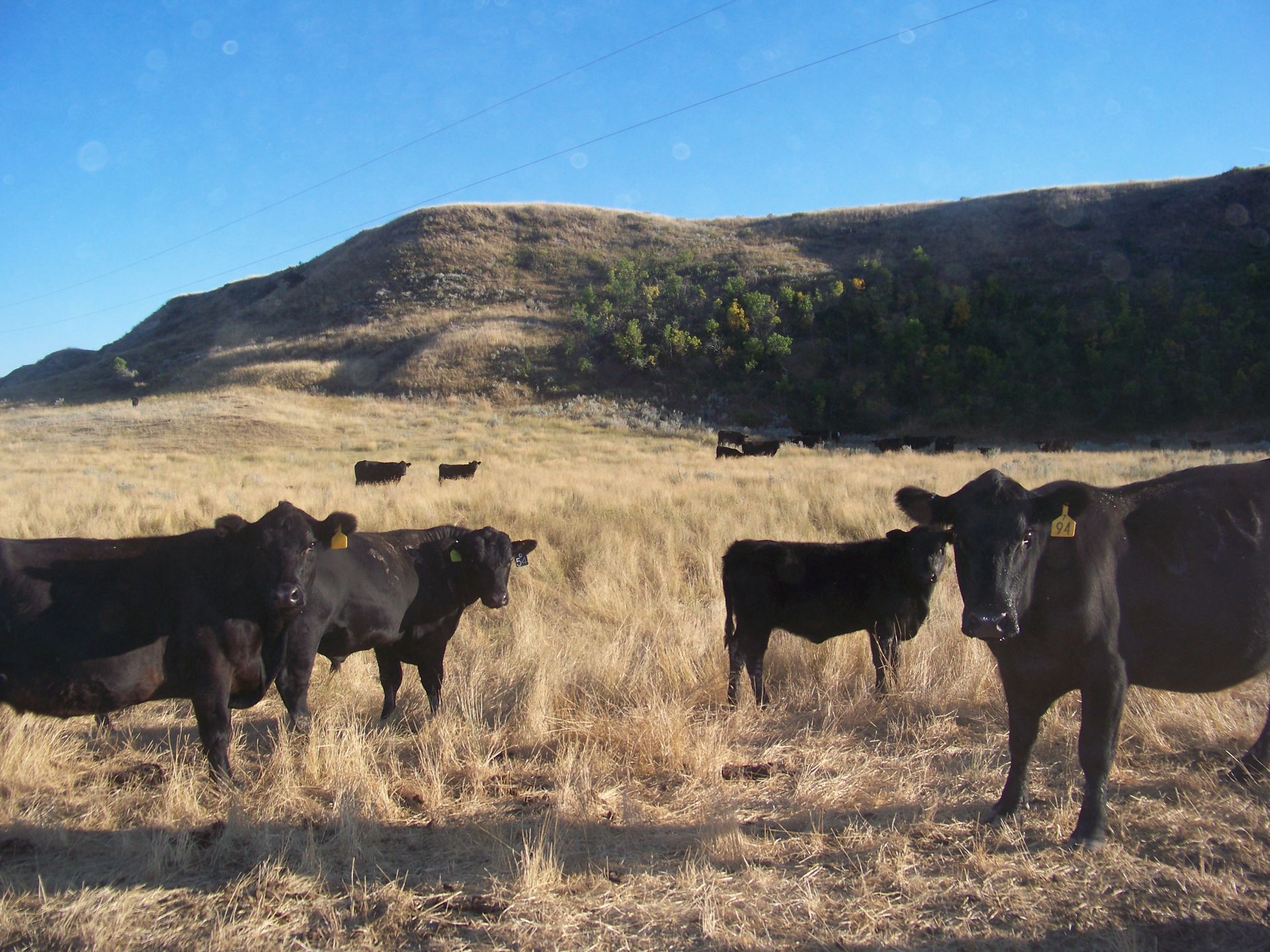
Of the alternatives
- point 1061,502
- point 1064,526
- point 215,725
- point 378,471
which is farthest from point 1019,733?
point 378,471

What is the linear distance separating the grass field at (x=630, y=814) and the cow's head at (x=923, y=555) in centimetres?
61

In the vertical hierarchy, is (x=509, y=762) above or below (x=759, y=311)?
below

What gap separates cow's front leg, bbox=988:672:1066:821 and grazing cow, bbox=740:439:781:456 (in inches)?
1096

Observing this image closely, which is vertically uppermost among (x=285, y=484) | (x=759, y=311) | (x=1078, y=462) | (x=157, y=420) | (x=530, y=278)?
(x=530, y=278)

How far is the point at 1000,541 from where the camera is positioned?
13.2 ft

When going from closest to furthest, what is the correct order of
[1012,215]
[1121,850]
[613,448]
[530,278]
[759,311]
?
[1121,850] < [613,448] < [759,311] < [1012,215] < [530,278]

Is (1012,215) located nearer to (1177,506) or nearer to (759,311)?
(759,311)

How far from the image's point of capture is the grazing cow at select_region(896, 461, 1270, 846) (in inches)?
161

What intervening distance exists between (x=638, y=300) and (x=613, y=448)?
32.3 metres

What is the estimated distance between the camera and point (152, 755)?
5555 mm

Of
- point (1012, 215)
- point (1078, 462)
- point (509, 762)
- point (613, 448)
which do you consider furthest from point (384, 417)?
point (1012, 215)

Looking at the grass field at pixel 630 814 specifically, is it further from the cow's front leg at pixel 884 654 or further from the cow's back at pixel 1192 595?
the cow's back at pixel 1192 595

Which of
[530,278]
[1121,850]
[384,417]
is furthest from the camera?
[530,278]

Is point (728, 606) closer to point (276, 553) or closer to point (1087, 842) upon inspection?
point (1087, 842)
